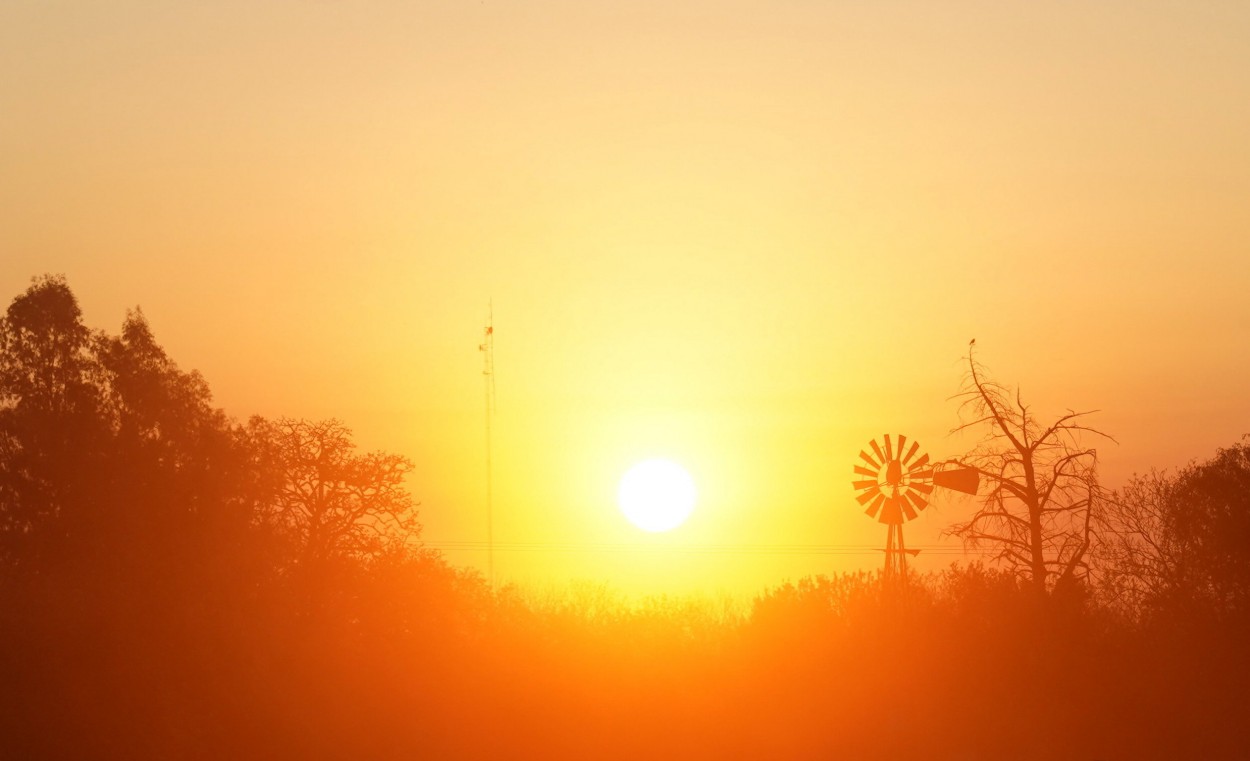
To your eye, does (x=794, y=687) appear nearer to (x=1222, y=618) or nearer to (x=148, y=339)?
(x=1222, y=618)

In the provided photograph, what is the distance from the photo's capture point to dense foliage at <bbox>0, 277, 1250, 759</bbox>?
31.9m

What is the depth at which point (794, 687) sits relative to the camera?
36.7 m

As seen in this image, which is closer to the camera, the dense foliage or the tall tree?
the dense foliage

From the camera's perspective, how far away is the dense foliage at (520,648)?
31859mm

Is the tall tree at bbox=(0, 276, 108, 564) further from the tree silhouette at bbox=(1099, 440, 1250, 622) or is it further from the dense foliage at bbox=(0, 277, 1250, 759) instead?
the tree silhouette at bbox=(1099, 440, 1250, 622)

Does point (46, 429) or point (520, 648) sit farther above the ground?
point (46, 429)

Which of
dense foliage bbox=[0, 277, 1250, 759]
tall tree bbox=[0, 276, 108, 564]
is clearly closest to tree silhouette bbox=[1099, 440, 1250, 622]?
dense foliage bbox=[0, 277, 1250, 759]

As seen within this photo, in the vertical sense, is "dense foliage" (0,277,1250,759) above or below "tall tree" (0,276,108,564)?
below

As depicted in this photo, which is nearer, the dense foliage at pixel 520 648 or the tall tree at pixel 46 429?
the dense foliage at pixel 520 648

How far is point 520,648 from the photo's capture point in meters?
37.7

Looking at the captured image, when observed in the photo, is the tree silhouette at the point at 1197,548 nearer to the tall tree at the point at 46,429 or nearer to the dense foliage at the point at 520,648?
the dense foliage at the point at 520,648

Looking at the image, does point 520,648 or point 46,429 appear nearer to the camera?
point 520,648

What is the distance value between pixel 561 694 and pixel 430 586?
7.42 m

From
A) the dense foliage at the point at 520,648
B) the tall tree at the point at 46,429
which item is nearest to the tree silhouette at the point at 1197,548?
the dense foliage at the point at 520,648
